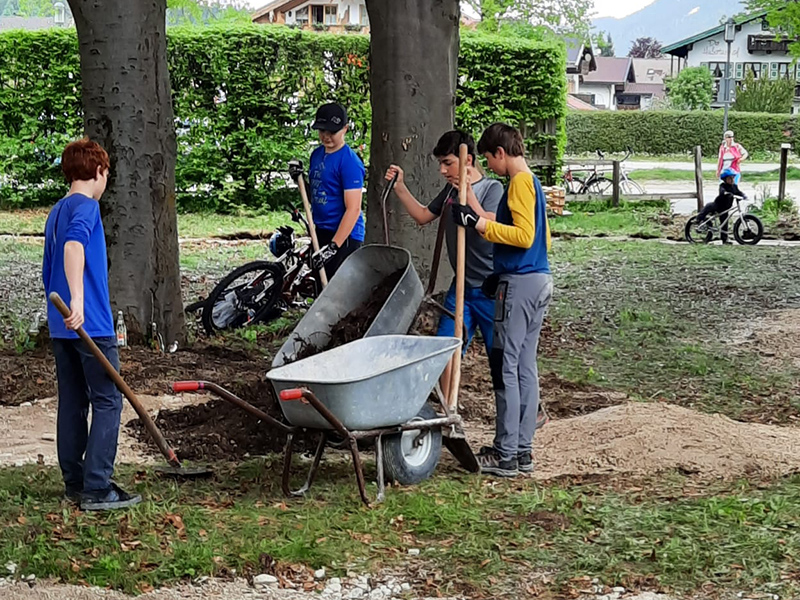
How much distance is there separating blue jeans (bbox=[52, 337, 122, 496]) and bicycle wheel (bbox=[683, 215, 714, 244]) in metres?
12.5

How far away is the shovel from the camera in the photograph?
5.31 m

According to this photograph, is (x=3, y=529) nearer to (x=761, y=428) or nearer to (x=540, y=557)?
(x=540, y=557)

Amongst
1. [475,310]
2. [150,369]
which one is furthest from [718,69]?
[475,310]

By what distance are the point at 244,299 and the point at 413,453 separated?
166 inches

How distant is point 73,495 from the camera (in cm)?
485

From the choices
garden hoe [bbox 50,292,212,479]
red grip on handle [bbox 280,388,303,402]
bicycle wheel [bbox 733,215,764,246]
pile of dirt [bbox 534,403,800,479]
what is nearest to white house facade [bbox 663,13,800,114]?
bicycle wheel [bbox 733,215,764,246]

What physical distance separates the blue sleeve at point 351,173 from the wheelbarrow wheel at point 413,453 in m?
2.49

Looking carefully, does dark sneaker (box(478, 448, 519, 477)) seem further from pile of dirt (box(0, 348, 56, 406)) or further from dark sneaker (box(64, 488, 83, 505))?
pile of dirt (box(0, 348, 56, 406))

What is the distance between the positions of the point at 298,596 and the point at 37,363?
431cm

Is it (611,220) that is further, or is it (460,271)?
(611,220)

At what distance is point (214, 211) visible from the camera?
17.9m

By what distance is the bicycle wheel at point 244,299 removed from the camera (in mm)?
9055

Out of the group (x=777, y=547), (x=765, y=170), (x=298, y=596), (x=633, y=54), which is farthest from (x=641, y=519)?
(x=633, y=54)

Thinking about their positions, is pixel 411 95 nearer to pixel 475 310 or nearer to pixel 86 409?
pixel 475 310
